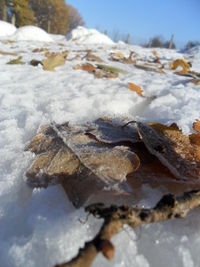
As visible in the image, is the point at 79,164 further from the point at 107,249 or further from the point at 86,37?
the point at 86,37

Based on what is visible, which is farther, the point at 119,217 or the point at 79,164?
the point at 79,164

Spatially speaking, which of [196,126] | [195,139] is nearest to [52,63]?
[196,126]

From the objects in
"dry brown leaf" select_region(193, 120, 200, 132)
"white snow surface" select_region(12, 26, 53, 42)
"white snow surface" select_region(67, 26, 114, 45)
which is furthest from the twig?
"white snow surface" select_region(12, 26, 53, 42)

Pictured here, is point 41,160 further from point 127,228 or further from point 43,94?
point 43,94

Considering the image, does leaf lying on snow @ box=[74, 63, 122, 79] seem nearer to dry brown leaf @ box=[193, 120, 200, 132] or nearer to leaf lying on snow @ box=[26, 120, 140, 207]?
dry brown leaf @ box=[193, 120, 200, 132]

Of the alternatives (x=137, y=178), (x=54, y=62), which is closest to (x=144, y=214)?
(x=137, y=178)

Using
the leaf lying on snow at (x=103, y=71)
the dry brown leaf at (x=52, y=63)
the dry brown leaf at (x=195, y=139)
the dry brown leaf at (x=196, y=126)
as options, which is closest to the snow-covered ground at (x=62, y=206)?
the dry brown leaf at (x=196, y=126)
